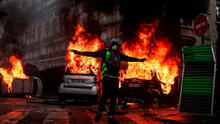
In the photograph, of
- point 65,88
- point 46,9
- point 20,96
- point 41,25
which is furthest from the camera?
point 41,25

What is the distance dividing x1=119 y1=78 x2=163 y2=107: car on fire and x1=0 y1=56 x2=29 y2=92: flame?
7.82m

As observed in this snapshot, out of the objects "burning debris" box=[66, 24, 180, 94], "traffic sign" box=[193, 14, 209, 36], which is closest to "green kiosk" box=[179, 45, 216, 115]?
"traffic sign" box=[193, 14, 209, 36]

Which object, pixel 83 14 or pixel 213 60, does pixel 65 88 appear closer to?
pixel 213 60

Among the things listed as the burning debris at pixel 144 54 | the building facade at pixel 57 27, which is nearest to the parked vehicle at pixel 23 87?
the burning debris at pixel 144 54

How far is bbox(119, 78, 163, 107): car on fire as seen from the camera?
11609 mm

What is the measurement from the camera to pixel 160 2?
2153cm

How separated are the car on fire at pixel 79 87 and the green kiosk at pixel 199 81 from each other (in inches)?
176

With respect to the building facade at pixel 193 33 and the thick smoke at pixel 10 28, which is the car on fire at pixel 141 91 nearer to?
the building facade at pixel 193 33

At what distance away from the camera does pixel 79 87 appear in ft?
39.3

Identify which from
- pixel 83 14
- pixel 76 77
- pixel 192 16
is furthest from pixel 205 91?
pixel 83 14

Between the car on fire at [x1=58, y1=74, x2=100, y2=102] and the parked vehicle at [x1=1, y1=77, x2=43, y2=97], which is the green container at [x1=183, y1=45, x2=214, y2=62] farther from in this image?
the parked vehicle at [x1=1, y1=77, x2=43, y2=97]

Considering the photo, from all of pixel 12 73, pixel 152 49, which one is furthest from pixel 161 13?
pixel 12 73

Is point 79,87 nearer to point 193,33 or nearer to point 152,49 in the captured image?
point 152,49

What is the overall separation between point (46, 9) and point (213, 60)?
4382cm
